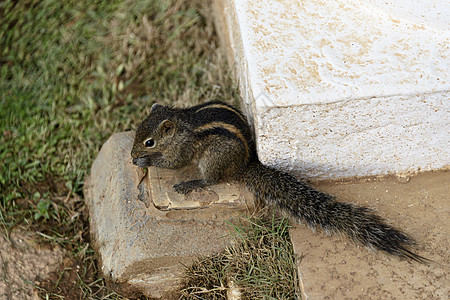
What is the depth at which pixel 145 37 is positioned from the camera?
5031 mm

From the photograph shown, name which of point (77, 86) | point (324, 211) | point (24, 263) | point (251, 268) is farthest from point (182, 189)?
point (77, 86)

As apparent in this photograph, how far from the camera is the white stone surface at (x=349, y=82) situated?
278 centimetres

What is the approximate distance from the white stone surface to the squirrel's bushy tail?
0.14 meters

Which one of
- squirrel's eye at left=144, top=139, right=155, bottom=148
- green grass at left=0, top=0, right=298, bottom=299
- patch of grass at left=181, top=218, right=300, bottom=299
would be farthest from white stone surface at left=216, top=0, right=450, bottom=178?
green grass at left=0, top=0, right=298, bottom=299

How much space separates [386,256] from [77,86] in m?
3.25

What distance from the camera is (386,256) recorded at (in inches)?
111

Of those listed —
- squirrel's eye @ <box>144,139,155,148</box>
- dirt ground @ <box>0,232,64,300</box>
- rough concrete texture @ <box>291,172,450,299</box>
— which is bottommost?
dirt ground @ <box>0,232,64,300</box>

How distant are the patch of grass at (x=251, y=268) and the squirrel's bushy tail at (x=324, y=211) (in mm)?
164

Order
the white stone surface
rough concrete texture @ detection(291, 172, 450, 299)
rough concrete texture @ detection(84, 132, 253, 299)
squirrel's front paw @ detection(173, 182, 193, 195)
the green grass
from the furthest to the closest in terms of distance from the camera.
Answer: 1. the green grass
2. squirrel's front paw @ detection(173, 182, 193, 195)
3. rough concrete texture @ detection(84, 132, 253, 299)
4. the white stone surface
5. rough concrete texture @ detection(291, 172, 450, 299)

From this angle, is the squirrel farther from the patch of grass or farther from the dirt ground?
the dirt ground

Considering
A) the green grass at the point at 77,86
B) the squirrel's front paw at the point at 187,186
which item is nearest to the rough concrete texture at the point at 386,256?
the squirrel's front paw at the point at 187,186

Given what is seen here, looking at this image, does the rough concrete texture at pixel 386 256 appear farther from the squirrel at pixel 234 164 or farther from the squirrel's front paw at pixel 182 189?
the squirrel's front paw at pixel 182 189

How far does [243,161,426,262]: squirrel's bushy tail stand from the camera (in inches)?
107

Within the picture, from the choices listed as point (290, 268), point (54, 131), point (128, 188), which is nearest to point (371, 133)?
point (290, 268)
